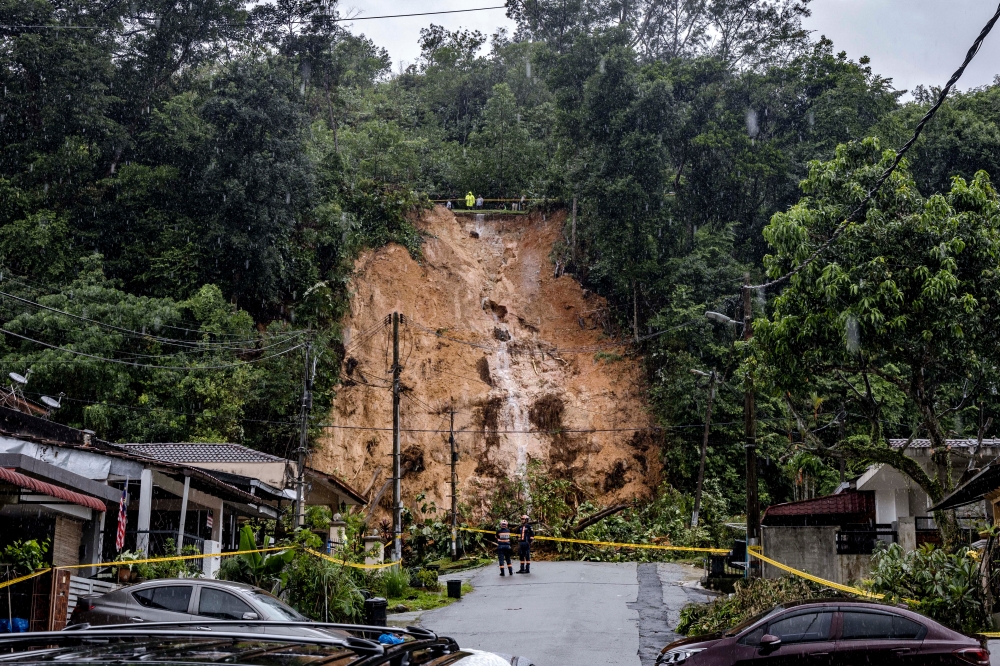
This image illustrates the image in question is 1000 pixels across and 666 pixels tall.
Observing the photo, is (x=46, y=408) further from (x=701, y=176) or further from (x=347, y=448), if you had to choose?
(x=701, y=176)

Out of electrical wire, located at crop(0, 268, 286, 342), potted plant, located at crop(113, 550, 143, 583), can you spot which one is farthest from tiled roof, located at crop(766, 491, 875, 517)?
electrical wire, located at crop(0, 268, 286, 342)

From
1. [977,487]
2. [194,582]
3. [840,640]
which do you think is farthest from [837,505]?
[194,582]

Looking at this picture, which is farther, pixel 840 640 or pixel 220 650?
pixel 840 640

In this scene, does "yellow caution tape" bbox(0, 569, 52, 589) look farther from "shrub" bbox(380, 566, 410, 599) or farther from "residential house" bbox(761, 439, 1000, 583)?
"residential house" bbox(761, 439, 1000, 583)

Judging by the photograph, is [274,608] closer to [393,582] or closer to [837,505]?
[393,582]

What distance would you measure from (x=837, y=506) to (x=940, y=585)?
37.6 ft

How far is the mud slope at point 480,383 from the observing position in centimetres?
3919

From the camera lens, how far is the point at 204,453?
2548 cm

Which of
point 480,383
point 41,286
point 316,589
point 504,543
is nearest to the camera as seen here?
point 316,589

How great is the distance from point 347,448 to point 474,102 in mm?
34166

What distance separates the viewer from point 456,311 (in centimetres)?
4556

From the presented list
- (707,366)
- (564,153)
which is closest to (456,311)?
(564,153)

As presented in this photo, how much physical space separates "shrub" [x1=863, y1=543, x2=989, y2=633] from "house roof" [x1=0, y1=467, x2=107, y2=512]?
11.7 metres

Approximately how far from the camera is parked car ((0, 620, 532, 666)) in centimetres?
274
